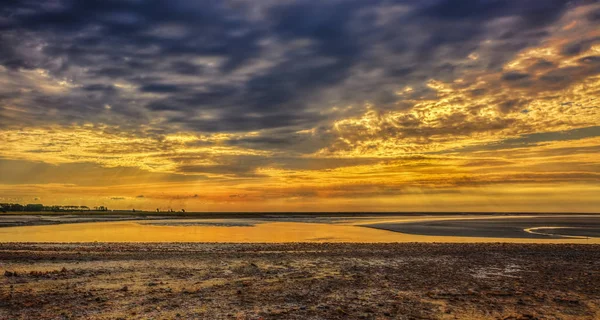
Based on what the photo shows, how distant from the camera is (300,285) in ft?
50.1

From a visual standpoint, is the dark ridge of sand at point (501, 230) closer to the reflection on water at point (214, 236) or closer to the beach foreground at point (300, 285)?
the reflection on water at point (214, 236)

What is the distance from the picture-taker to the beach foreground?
11.6 meters

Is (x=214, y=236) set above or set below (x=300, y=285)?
below

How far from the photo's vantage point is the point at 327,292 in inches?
557

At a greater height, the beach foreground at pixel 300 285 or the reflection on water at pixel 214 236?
the beach foreground at pixel 300 285

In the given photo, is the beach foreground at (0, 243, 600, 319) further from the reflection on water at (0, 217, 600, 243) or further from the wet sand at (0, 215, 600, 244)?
the wet sand at (0, 215, 600, 244)

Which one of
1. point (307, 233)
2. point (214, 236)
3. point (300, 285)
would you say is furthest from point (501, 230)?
point (300, 285)

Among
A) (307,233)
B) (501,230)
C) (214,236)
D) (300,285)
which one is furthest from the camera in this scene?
(501,230)

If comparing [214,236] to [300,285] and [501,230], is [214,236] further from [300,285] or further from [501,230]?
[501,230]

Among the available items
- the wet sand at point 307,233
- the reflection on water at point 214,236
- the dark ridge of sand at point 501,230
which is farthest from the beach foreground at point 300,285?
the dark ridge of sand at point 501,230

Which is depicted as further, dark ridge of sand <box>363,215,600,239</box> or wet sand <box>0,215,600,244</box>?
dark ridge of sand <box>363,215,600,239</box>

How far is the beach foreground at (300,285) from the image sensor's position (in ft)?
38.1

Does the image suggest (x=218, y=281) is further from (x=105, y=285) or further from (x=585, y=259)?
(x=585, y=259)

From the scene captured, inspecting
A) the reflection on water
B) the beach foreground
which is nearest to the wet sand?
the reflection on water
